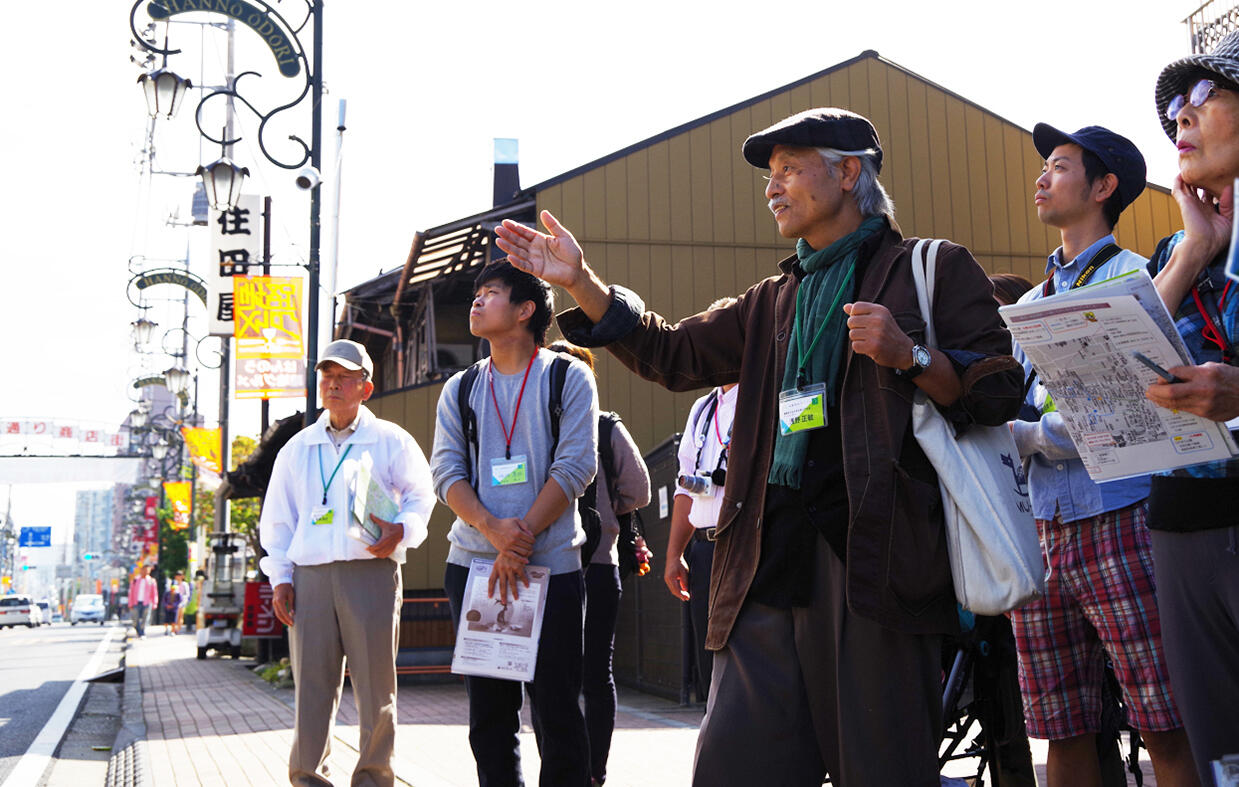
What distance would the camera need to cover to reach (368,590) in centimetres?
506

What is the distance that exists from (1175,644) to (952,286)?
38.1 inches

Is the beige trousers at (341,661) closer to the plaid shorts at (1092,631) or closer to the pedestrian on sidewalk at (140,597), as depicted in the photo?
the plaid shorts at (1092,631)

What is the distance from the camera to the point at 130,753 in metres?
7.96

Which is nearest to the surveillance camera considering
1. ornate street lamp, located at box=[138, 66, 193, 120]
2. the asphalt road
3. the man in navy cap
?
ornate street lamp, located at box=[138, 66, 193, 120]

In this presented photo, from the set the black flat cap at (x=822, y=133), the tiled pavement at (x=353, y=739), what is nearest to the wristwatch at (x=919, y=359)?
the black flat cap at (x=822, y=133)

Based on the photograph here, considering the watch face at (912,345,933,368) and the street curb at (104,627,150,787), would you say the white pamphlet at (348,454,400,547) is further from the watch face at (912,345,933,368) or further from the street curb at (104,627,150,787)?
the watch face at (912,345,933,368)

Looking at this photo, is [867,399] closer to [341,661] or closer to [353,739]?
[341,661]

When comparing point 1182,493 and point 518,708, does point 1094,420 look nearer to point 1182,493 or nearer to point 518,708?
point 1182,493

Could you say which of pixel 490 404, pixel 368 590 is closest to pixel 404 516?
pixel 368 590

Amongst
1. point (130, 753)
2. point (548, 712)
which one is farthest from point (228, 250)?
point (548, 712)

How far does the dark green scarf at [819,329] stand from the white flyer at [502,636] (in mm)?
1523

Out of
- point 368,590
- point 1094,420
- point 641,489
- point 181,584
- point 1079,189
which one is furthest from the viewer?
point 181,584

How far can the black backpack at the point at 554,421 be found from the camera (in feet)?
14.5

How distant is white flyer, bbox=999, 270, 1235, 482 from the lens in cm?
251
